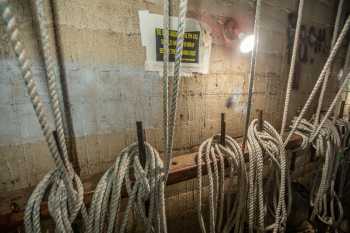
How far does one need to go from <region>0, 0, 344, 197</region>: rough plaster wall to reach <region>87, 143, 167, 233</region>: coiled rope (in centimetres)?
30

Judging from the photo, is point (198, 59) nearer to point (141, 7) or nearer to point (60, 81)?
point (141, 7)

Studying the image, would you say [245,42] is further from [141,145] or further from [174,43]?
[141,145]

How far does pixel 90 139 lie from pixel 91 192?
0.33 m

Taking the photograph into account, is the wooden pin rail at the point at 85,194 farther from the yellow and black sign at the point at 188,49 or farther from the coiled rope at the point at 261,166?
the yellow and black sign at the point at 188,49

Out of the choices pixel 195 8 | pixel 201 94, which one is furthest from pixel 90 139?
pixel 195 8

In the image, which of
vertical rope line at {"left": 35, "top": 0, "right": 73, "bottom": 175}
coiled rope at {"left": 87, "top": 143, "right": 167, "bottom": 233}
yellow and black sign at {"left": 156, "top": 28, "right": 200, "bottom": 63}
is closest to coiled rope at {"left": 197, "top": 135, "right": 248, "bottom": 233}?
coiled rope at {"left": 87, "top": 143, "right": 167, "bottom": 233}

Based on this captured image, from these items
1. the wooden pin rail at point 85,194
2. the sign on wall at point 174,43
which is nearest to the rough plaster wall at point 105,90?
the sign on wall at point 174,43

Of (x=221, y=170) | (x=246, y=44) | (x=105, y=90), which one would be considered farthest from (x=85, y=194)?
(x=246, y=44)

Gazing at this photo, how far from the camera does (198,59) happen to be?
1164 mm

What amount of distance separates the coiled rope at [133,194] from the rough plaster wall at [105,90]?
0.99 feet

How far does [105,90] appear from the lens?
0.97 meters

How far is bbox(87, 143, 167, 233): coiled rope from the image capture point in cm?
71

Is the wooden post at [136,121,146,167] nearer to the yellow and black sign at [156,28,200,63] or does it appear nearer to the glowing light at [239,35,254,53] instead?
the yellow and black sign at [156,28,200,63]

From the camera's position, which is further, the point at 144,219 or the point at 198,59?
the point at 198,59
